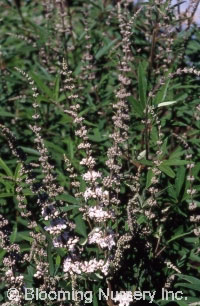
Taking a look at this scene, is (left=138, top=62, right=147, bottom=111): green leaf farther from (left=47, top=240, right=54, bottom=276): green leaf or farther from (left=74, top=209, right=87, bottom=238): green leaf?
(left=47, top=240, right=54, bottom=276): green leaf

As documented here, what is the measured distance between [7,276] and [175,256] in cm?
124

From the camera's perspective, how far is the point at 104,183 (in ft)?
7.10

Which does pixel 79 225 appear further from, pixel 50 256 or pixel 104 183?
pixel 104 183

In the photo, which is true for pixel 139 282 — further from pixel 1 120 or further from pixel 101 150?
pixel 1 120

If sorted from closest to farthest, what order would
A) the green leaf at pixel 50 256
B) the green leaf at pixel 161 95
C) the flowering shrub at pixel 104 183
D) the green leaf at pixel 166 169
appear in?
1. the flowering shrub at pixel 104 183
2. the green leaf at pixel 50 256
3. the green leaf at pixel 166 169
4. the green leaf at pixel 161 95

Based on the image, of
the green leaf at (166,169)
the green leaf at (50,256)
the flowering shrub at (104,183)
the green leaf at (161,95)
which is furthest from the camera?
the green leaf at (161,95)

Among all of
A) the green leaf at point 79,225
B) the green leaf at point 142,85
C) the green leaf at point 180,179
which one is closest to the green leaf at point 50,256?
the green leaf at point 79,225

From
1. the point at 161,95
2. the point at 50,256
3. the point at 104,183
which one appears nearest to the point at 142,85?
the point at 161,95

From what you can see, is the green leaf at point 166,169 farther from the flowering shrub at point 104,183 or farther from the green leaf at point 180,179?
the green leaf at point 180,179

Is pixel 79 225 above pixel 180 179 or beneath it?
beneath

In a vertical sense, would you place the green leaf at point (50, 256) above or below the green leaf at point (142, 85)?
below

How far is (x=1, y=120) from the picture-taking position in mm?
3766

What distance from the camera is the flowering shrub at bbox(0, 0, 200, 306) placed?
220cm

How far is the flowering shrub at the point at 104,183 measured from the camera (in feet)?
7.20
